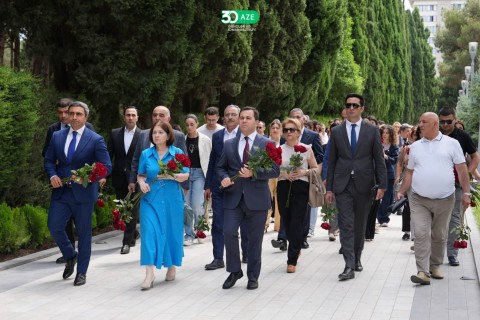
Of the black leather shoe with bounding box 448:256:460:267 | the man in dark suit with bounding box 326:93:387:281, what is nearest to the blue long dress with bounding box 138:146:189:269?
the man in dark suit with bounding box 326:93:387:281

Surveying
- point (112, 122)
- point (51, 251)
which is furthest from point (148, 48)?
point (51, 251)

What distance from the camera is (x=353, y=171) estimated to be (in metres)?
9.50

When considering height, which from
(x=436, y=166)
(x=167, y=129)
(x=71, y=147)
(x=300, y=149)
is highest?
(x=167, y=129)

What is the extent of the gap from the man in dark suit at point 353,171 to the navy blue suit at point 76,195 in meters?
2.53

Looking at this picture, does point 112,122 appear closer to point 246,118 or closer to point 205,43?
point 205,43

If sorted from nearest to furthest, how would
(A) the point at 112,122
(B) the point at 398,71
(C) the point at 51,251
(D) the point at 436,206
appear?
(D) the point at 436,206 → (C) the point at 51,251 → (A) the point at 112,122 → (B) the point at 398,71

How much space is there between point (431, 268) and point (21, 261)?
490cm

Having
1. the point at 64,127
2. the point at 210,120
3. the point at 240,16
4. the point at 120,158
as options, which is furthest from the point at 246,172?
the point at 240,16

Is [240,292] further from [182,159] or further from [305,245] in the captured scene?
[305,245]

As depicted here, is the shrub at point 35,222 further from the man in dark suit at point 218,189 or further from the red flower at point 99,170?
the red flower at point 99,170

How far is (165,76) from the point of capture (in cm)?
1489

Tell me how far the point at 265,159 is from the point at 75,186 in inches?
80.3

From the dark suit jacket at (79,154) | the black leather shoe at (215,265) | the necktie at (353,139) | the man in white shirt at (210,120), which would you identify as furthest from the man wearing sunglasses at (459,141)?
the dark suit jacket at (79,154)

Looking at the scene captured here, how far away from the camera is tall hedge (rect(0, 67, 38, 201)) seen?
34.8 feet
